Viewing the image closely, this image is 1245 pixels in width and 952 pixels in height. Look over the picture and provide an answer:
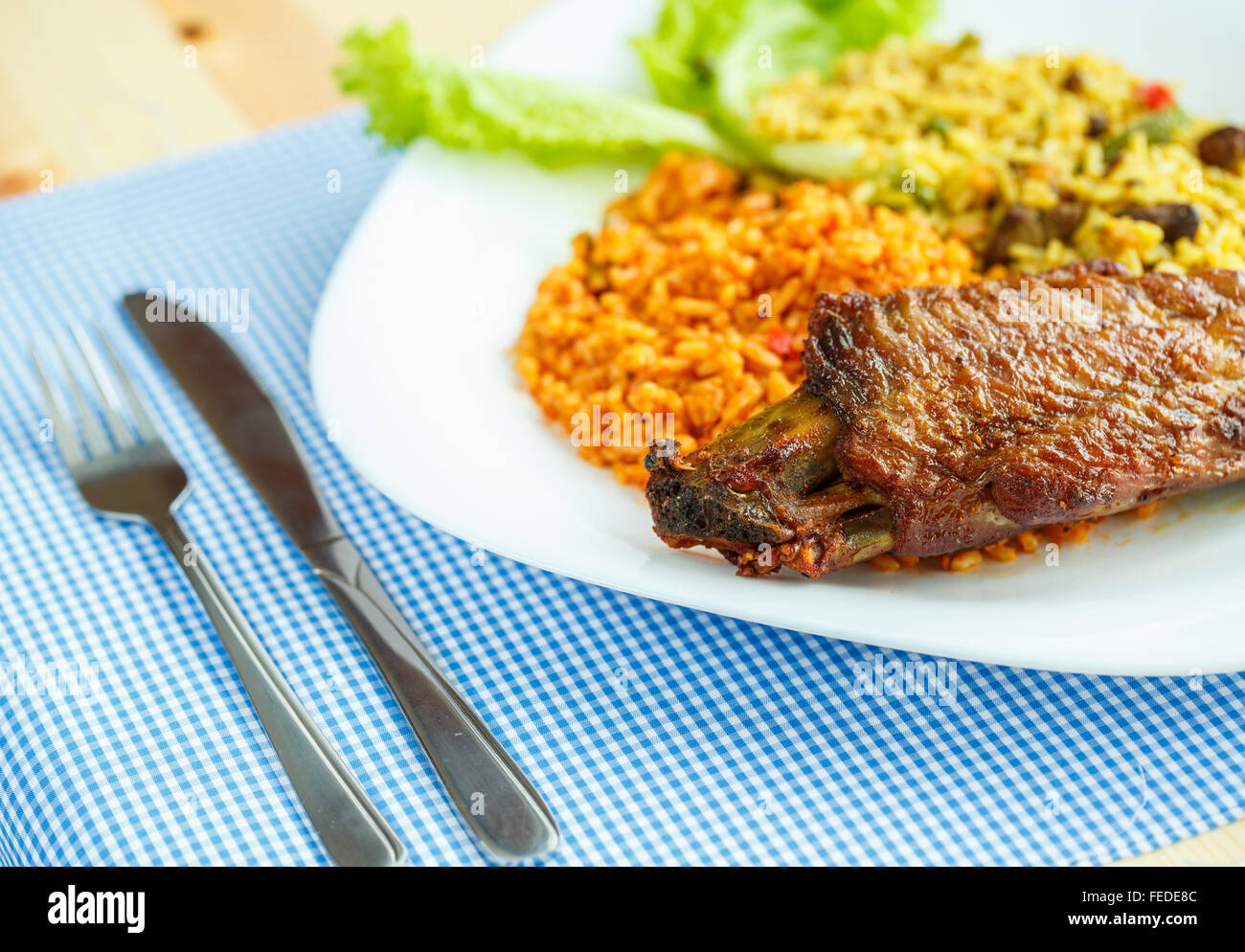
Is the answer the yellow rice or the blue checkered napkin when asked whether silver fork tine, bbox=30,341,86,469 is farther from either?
the yellow rice

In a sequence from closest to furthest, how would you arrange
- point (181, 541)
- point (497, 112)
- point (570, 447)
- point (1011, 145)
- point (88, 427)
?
point (181, 541)
point (570, 447)
point (88, 427)
point (1011, 145)
point (497, 112)

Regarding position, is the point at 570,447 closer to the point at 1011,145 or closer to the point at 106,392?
the point at 106,392

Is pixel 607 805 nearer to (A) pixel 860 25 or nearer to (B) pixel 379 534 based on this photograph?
(B) pixel 379 534

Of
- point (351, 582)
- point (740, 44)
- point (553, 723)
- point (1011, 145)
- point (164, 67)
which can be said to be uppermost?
point (740, 44)

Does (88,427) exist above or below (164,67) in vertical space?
below

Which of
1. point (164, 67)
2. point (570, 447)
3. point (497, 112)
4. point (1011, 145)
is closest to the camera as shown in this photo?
point (570, 447)

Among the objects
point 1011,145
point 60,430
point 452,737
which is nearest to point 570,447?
point 452,737

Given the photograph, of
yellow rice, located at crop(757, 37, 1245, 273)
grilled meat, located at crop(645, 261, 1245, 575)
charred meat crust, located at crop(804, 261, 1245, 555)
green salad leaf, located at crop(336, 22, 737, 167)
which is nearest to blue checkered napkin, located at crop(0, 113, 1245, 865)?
grilled meat, located at crop(645, 261, 1245, 575)
